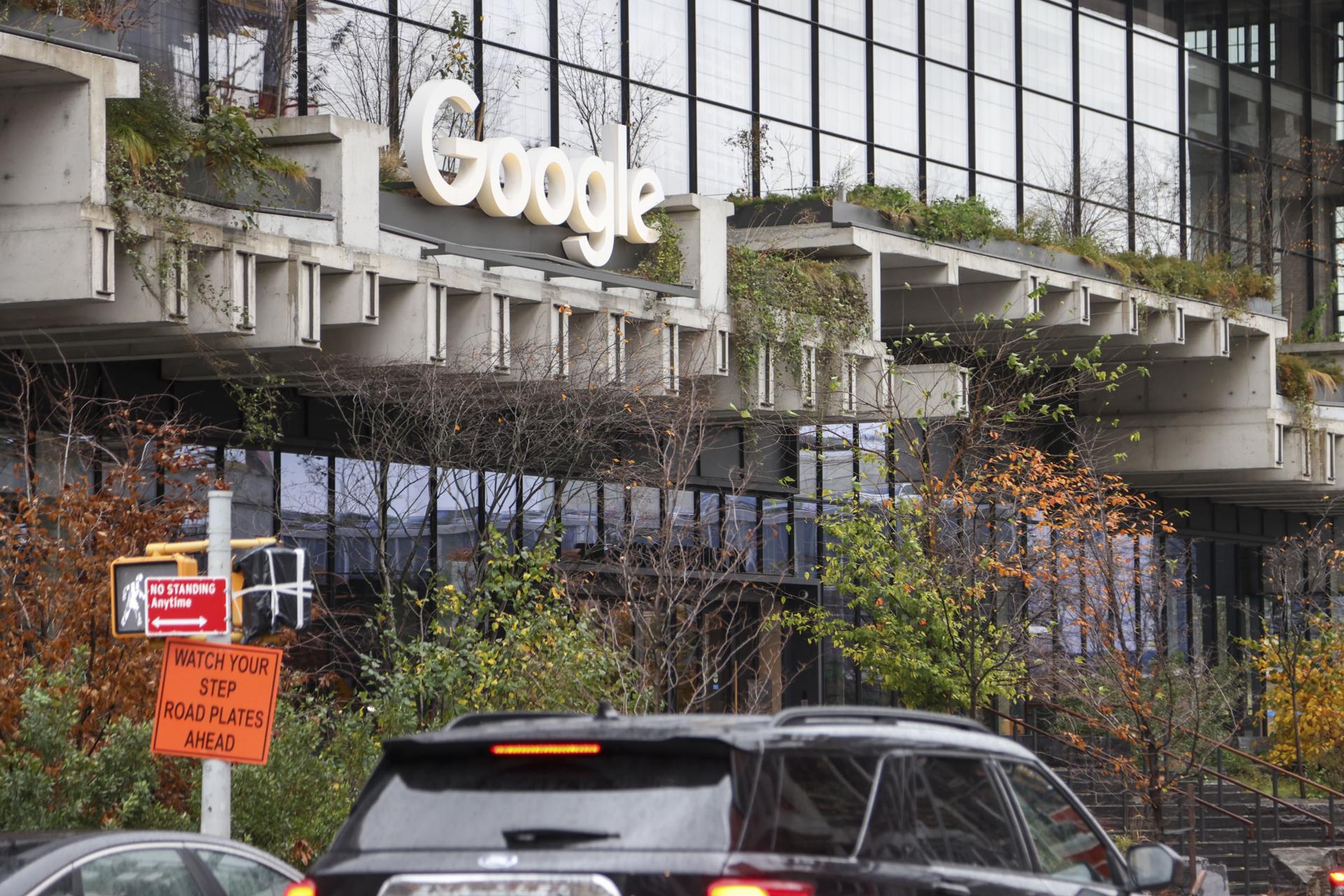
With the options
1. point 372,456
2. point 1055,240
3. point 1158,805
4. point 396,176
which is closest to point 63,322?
point 372,456

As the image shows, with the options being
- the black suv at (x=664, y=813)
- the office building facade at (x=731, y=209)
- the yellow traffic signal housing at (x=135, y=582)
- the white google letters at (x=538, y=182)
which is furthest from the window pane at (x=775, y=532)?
the black suv at (x=664, y=813)

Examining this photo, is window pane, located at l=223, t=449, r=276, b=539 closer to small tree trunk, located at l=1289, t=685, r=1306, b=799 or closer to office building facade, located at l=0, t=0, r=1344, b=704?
office building facade, located at l=0, t=0, r=1344, b=704

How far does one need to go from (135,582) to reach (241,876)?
6.10ft

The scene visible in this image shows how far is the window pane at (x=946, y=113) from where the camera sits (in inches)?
1256

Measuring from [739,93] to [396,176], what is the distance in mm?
9347

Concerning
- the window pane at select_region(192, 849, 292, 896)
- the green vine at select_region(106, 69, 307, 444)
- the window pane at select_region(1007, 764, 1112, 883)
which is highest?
the green vine at select_region(106, 69, 307, 444)

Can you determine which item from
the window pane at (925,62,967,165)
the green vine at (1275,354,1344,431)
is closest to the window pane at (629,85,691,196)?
the window pane at (925,62,967,165)

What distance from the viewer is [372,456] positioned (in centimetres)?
1898

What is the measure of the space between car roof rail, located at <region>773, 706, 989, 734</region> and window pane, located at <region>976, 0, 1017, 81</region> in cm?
2716

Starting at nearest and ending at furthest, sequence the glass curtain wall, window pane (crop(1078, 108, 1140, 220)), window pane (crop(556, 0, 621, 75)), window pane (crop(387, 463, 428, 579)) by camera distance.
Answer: window pane (crop(387, 463, 428, 579)), the glass curtain wall, window pane (crop(556, 0, 621, 75)), window pane (crop(1078, 108, 1140, 220))

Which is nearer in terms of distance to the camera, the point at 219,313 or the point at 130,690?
the point at 130,690

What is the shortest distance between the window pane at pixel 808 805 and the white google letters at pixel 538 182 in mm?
14280

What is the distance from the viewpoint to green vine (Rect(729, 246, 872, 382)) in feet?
74.2

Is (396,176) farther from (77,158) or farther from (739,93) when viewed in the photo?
(739,93)
